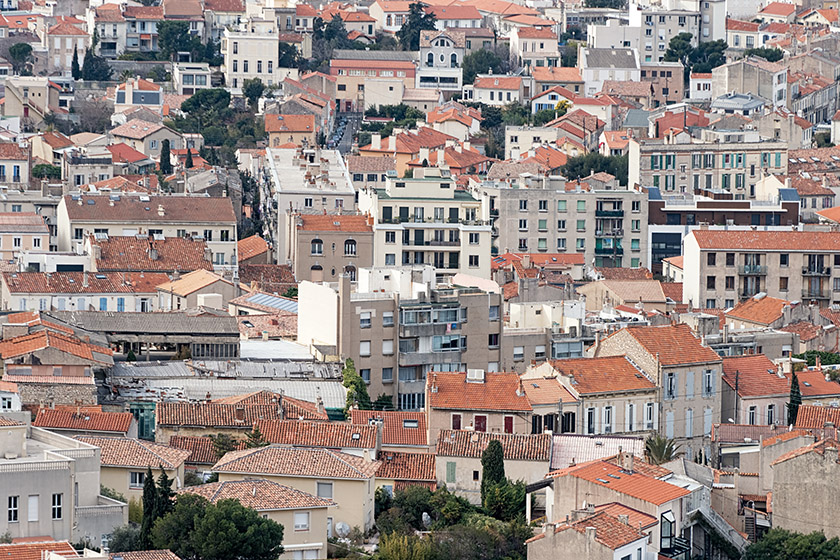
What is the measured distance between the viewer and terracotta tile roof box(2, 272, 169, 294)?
4124 inches

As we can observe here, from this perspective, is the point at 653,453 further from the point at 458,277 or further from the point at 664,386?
the point at 458,277

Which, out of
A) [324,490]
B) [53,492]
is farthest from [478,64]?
[53,492]

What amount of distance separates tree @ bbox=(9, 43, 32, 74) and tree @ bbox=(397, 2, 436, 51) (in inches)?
1078

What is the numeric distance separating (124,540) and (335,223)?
5334 cm

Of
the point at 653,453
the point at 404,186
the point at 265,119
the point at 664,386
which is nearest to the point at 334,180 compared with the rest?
the point at 404,186

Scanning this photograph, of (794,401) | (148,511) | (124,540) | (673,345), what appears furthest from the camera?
(673,345)

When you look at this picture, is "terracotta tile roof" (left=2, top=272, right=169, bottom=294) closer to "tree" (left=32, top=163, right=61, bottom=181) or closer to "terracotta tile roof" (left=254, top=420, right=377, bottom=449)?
"tree" (left=32, top=163, right=61, bottom=181)

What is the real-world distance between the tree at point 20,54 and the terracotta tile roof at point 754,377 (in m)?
94.0

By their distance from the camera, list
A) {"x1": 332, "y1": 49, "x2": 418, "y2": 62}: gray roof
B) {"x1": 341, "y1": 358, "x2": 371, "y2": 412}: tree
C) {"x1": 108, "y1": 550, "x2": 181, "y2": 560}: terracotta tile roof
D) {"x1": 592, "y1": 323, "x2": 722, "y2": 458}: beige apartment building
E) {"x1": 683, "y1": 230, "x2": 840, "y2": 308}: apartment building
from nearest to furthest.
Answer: {"x1": 108, "y1": 550, "x2": 181, "y2": 560}: terracotta tile roof
{"x1": 341, "y1": 358, "x2": 371, "y2": 412}: tree
{"x1": 592, "y1": 323, "x2": 722, "y2": 458}: beige apartment building
{"x1": 683, "y1": 230, "x2": 840, "y2": 308}: apartment building
{"x1": 332, "y1": 49, "x2": 418, "y2": 62}: gray roof

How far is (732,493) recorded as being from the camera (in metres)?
72.4

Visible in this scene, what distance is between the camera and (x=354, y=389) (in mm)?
84375

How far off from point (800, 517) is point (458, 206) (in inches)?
1961

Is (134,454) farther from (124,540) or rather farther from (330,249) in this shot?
(330,249)

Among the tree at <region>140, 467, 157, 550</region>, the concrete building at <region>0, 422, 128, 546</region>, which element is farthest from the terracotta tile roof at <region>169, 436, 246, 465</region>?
the tree at <region>140, 467, 157, 550</region>
